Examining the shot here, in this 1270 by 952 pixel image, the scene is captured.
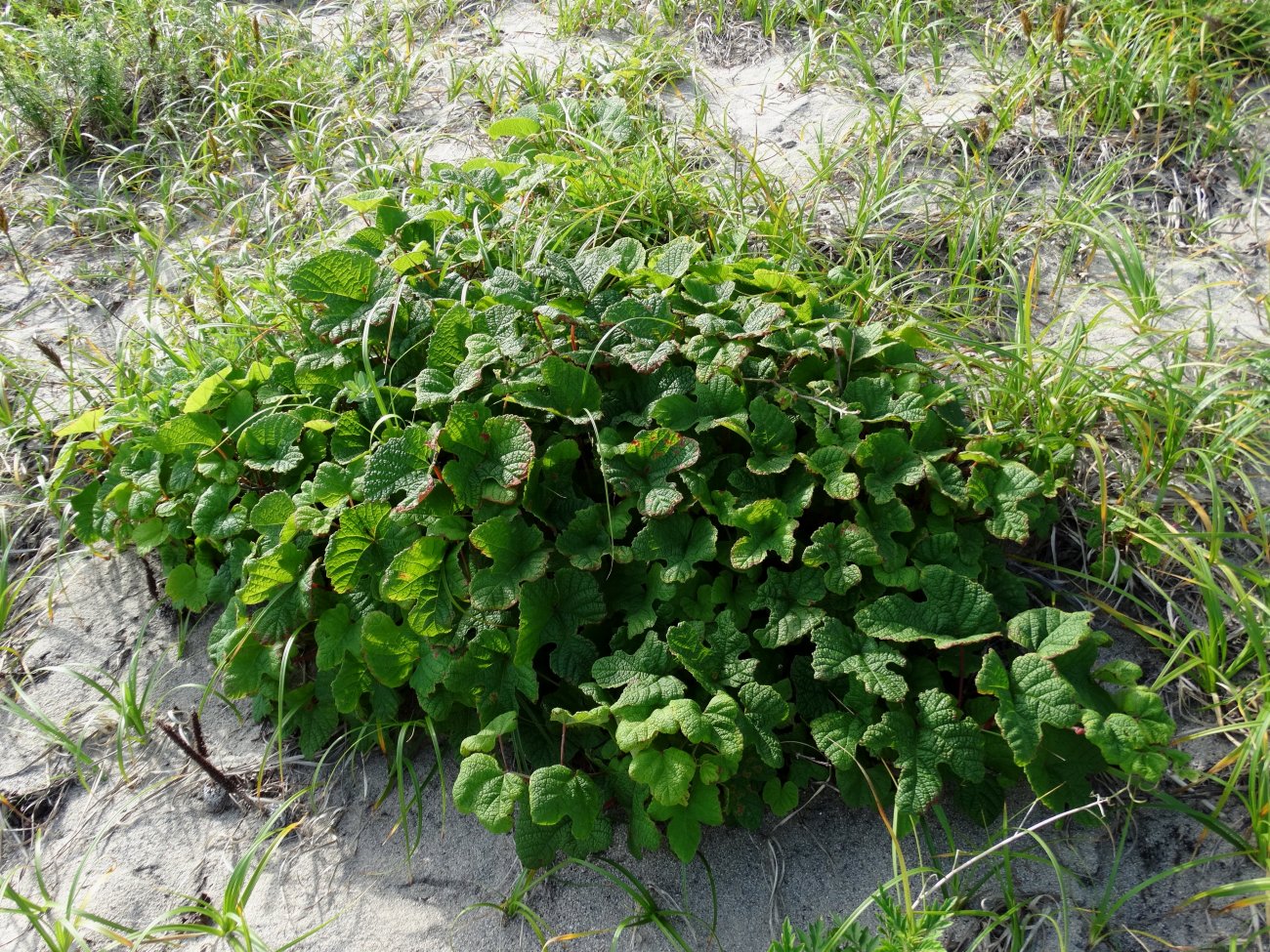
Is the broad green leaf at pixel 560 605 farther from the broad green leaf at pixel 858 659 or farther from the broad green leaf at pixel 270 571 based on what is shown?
the broad green leaf at pixel 270 571

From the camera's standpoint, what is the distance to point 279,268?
252cm

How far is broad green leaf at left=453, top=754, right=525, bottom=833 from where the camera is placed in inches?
69.2

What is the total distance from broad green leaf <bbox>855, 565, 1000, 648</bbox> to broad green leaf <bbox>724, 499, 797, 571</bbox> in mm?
205

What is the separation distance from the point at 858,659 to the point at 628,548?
500mm

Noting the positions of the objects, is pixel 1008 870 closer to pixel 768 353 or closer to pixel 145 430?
pixel 768 353

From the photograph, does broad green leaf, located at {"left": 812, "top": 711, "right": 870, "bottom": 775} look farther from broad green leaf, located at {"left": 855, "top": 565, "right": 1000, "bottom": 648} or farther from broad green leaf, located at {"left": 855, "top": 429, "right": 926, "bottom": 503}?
broad green leaf, located at {"left": 855, "top": 429, "right": 926, "bottom": 503}

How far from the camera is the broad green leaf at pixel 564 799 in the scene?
1744mm

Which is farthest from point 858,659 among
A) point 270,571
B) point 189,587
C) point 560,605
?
point 189,587

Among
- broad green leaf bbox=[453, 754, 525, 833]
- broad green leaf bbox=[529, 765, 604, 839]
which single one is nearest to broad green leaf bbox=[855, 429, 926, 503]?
broad green leaf bbox=[529, 765, 604, 839]

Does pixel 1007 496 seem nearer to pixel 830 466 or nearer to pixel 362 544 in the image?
pixel 830 466

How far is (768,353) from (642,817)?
103 cm

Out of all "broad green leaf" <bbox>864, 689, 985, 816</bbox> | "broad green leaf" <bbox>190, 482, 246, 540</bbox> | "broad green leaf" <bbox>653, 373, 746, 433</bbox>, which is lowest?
"broad green leaf" <bbox>864, 689, 985, 816</bbox>

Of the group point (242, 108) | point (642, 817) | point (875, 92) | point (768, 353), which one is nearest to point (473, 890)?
point (642, 817)

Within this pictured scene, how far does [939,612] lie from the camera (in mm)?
1849
